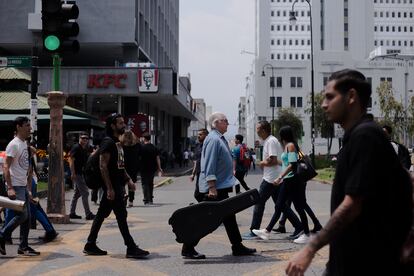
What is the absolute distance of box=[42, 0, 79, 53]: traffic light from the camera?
30.8 feet

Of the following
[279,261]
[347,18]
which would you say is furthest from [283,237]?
[347,18]

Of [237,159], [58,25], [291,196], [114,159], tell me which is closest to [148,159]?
[237,159]

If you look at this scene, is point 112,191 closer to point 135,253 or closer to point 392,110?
point 135,253

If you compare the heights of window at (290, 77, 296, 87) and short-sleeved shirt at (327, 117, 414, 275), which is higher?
window at (290, 77, 296, 87)

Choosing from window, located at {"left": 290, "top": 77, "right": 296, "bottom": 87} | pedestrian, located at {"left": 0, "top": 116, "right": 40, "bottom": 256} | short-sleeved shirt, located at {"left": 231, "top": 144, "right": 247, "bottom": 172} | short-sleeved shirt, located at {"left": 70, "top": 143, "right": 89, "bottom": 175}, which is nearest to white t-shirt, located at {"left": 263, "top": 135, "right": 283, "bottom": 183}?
pedestrian, located at {"left": 0, "top": 116, "right": 40, "bottom": 256}

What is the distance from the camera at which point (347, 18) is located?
139 m

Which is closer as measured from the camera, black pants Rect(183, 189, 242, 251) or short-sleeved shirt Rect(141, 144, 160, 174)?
black pants Rect(183, 189, 242, 251)

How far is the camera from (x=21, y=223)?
759cm

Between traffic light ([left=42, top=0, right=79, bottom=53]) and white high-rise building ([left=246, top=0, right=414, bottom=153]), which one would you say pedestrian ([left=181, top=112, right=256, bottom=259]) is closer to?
traffic light ([left=42, top=0, right=79, bottom=53])

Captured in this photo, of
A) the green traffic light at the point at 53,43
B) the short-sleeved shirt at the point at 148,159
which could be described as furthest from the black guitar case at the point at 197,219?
the short-sleeved shirt at the point at 148,159

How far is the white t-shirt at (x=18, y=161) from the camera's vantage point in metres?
7.97

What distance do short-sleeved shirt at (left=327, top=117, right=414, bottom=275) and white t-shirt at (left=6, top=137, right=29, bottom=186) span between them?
6.06 m

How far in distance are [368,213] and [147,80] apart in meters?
31.7

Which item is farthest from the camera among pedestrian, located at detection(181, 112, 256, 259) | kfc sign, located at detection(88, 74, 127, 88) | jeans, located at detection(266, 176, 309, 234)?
kfc sign, located at detection(88, 74, 127, 88)
